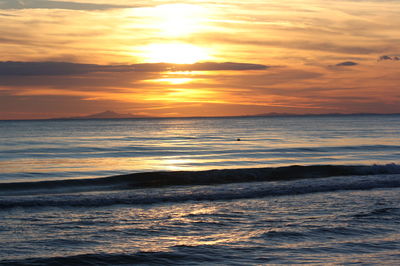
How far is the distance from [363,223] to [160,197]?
709cm

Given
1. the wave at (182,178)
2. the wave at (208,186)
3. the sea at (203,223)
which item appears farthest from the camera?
the wave at (182,178)

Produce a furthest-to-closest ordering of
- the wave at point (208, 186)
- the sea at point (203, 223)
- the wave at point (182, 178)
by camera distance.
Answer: the wave at point (182, 178) < the wave at point (208, 186) < the sea at point (203, 223)

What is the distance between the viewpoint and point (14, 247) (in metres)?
9.82

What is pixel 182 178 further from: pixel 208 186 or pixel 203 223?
pixel 203 223

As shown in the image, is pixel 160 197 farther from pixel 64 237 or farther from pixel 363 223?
pixel 363 223

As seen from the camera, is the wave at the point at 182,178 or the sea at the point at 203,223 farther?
the wave at the point at 182,178

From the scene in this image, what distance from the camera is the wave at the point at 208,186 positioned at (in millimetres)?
15633

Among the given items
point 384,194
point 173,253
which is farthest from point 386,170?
point 173,253

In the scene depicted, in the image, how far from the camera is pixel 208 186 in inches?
784

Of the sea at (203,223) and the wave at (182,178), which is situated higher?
the wave at (182,178)

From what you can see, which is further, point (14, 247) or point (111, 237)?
point (111, 237)

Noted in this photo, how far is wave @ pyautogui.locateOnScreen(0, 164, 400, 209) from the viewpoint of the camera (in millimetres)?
15633

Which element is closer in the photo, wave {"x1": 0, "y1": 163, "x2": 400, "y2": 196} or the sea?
Result: the sea

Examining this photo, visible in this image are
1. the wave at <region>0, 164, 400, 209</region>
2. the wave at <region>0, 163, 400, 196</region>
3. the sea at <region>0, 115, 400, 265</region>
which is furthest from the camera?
the wave at <region>0, 163, 400, 196</region>
